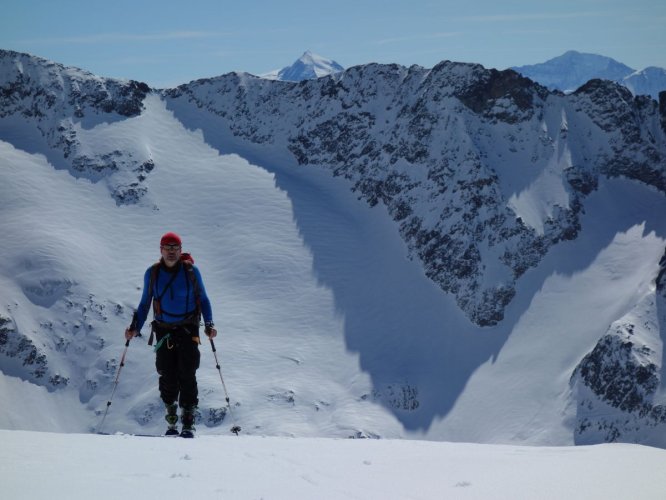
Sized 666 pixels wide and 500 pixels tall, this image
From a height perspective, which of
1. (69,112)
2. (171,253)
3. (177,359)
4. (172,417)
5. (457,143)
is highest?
(171,253)

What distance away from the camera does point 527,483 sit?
945 centimetres

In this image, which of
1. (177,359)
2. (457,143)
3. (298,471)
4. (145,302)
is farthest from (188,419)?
(457,143)

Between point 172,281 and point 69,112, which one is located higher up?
point 172,281

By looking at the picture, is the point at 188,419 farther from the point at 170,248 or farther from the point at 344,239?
the point at 344,239

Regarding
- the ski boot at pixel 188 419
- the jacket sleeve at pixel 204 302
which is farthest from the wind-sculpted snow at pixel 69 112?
the jacket sleeve at pixel 204 302

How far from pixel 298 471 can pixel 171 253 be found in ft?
19.2

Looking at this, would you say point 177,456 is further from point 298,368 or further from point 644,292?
point 644,292

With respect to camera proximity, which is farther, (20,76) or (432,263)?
(20,76)

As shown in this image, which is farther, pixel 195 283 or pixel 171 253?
pixel 195 283

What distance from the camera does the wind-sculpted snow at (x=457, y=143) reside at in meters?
110

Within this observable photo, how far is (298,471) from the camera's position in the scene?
10164 millimetres

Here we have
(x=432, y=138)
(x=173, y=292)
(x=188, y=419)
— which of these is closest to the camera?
(x=173, y=292)

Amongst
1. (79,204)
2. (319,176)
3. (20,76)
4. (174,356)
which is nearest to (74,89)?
(20,76)

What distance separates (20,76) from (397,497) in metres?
136
